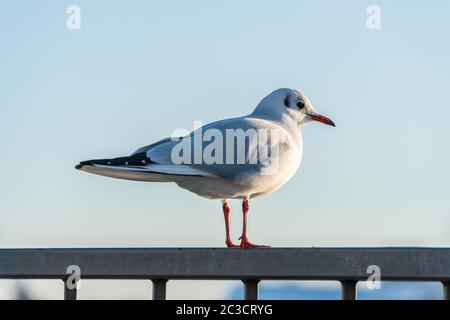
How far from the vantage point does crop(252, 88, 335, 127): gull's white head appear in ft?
21.1

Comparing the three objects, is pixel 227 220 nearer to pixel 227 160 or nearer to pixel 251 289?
pixel 227 160

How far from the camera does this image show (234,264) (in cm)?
310

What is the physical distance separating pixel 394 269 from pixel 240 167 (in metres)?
2.88

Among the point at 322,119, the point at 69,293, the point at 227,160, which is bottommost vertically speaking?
the point at 69,293

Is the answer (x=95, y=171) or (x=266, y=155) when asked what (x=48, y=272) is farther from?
(x=266, y=155)

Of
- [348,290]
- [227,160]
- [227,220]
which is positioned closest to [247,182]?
[227,160]

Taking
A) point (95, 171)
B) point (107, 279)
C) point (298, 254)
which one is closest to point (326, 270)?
point (298, 254)

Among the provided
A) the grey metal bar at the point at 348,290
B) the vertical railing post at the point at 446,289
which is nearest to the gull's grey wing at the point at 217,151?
the grey metal bar at the point at 348,290

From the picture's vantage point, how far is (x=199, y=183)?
5895 mm

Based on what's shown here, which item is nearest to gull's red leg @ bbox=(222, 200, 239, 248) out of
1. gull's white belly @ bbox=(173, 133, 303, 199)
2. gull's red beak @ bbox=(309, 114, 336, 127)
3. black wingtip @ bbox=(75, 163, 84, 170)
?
gull's white belly @ bbox=(173, 133, 303, 199)

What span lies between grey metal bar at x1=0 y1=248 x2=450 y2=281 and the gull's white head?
329 cm

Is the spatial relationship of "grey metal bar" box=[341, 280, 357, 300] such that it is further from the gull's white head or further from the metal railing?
the gull's white head

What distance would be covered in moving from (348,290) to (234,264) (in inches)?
16.5

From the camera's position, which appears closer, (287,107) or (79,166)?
(79,166)
